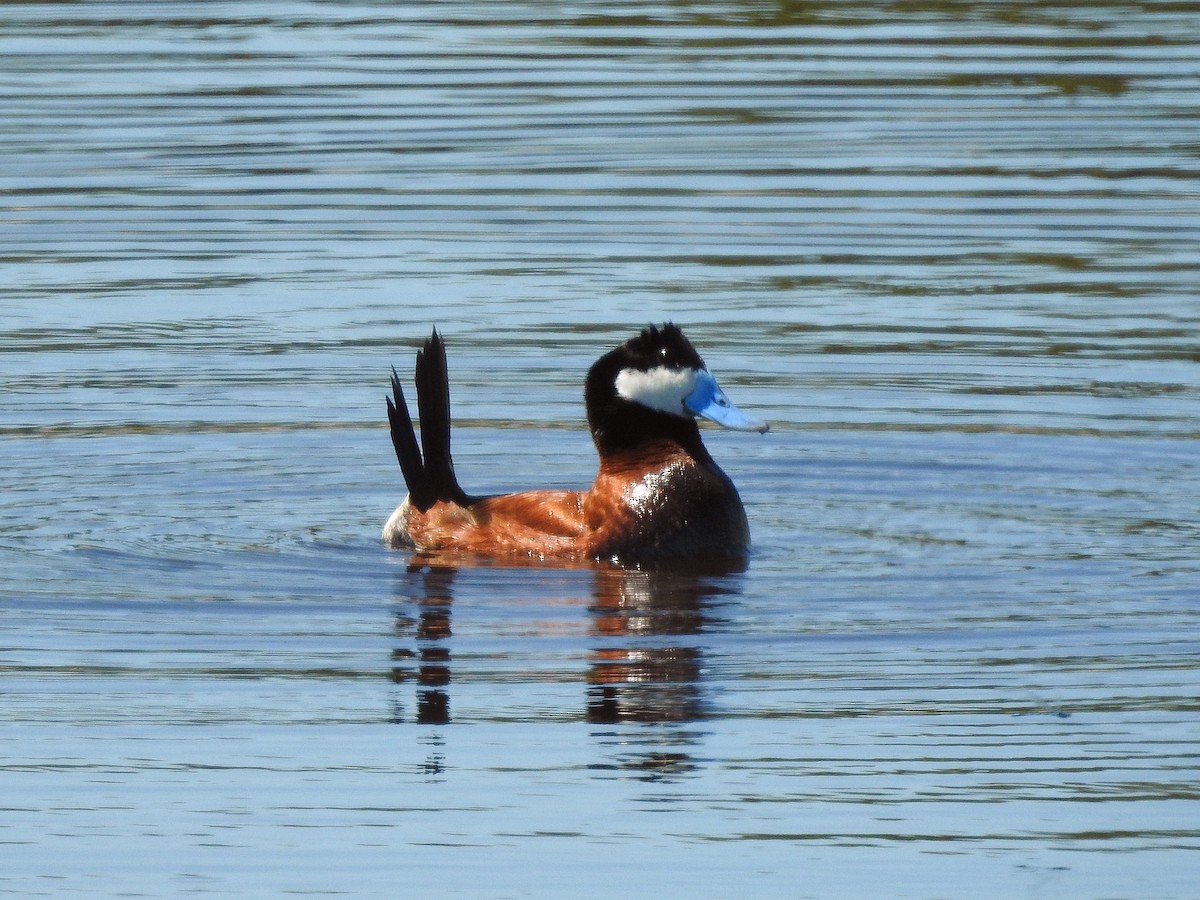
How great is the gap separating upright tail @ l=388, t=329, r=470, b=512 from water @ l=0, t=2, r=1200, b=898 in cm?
29

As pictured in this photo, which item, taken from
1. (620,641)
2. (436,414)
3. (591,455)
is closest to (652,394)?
(436,414)

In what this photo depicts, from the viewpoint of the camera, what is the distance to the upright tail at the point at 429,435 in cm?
972

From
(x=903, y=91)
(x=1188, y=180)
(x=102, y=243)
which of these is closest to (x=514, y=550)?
(x=102, y=243)

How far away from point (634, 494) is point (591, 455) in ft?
5.43

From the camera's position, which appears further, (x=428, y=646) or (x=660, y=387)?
(x=660, y=387)

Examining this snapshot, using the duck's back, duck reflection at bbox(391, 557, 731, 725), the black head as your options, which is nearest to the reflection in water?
duck reflection at bbox(391, 557, 731, 725)

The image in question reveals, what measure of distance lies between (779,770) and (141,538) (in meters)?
3.75

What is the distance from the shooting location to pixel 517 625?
8.33m

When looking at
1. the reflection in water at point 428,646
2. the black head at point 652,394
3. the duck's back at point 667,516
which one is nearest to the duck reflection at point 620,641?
the reflection in water at point 428,646

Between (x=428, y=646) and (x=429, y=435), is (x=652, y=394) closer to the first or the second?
(x=429, y=435)

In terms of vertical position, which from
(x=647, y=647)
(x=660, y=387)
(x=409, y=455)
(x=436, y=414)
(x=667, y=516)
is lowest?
(x=647, y=647)

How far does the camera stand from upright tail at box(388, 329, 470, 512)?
9.72 m

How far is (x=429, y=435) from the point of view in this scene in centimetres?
982

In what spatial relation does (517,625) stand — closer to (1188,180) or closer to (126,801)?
(126,801)
